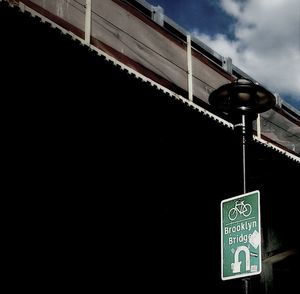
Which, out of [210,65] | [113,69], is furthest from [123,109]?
[210,65]

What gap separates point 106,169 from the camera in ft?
24.7

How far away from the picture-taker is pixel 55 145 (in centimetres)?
690

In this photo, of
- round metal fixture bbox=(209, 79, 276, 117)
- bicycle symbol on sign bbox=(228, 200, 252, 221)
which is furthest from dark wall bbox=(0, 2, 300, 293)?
round metal fixture bbox=(209, 79, 276, 117)

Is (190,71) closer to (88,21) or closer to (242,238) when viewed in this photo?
(88,21)

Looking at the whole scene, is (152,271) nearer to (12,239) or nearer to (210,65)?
(12,239)

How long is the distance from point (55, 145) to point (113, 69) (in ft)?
5.57

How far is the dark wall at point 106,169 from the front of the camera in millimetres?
5875

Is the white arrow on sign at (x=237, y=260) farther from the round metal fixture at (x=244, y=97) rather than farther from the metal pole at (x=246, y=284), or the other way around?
the round metal fixture at (x=244, y=97)

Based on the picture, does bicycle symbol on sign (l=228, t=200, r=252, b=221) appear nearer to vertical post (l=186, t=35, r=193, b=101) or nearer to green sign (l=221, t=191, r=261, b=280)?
green sign (l=221, t=191, r=261, b=280)

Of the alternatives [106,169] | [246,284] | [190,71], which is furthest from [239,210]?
[190,71]

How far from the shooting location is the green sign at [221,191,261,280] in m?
5.11

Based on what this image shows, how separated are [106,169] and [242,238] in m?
2.86

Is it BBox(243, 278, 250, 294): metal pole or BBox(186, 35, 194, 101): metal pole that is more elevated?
BBox(186, 35, 194, 101): metal pole

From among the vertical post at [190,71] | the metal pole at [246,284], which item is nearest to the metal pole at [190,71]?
the vertical post at [190,71]
